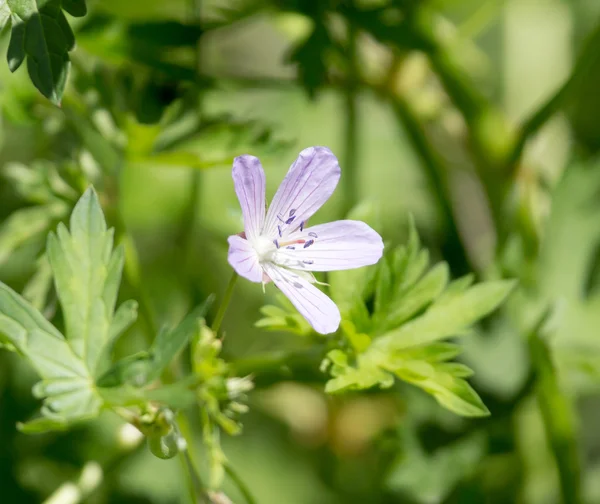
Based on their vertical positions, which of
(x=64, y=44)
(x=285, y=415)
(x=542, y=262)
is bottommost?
(x=285, y=415)

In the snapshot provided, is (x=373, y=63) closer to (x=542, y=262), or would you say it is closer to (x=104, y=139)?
(x=542, y=262)

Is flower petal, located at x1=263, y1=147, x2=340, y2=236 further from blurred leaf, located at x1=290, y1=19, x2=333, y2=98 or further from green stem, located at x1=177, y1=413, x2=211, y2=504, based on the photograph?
blurred leaf, located at x1=290, y1=19, x2=333, y2=98

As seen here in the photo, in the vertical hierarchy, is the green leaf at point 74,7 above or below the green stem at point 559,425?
above

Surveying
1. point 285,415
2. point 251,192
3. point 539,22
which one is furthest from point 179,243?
point 539,22

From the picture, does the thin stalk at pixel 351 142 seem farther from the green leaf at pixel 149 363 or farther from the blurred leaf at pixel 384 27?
the green leaf at pixel 149 363

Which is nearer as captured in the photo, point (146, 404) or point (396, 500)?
point (146, 404)

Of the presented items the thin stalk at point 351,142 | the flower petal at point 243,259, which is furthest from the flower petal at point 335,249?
the thin stalk at point 351,142
